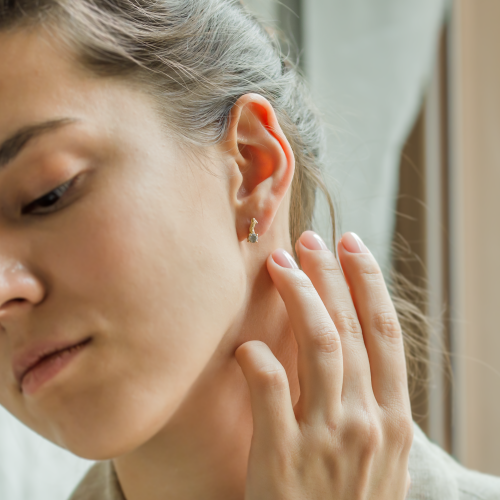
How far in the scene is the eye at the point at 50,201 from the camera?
57cm

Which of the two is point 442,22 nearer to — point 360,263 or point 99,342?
point 360,263

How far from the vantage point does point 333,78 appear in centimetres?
154

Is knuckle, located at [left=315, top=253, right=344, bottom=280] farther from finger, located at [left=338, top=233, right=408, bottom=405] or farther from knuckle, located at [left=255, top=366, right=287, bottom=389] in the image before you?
knuckle, located at [left=255, top=366, right=287, bottom=389]

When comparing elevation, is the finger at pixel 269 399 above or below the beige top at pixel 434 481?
above

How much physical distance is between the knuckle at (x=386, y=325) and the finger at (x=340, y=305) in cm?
2

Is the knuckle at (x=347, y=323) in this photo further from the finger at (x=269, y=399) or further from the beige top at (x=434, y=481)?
the beige top at (x=434, y=481)

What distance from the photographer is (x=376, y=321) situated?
731mm

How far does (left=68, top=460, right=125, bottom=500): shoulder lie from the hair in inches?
17.9

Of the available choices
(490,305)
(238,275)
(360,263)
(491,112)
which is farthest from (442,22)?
(238,275)

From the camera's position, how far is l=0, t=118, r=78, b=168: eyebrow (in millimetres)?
556

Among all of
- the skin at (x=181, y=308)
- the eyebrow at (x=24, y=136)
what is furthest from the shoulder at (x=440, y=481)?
the eyebrow at (x=24, y=136)

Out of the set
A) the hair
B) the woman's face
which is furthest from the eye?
the hair

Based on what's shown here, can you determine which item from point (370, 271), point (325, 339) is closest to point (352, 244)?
point (370, 271)

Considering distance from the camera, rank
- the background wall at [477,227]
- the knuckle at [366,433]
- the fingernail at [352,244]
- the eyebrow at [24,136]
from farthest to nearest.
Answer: the background wall at [477,227] < the fingernail at [352,244] < the knuckle at [366,433] < the eyebrow at [24,136]
